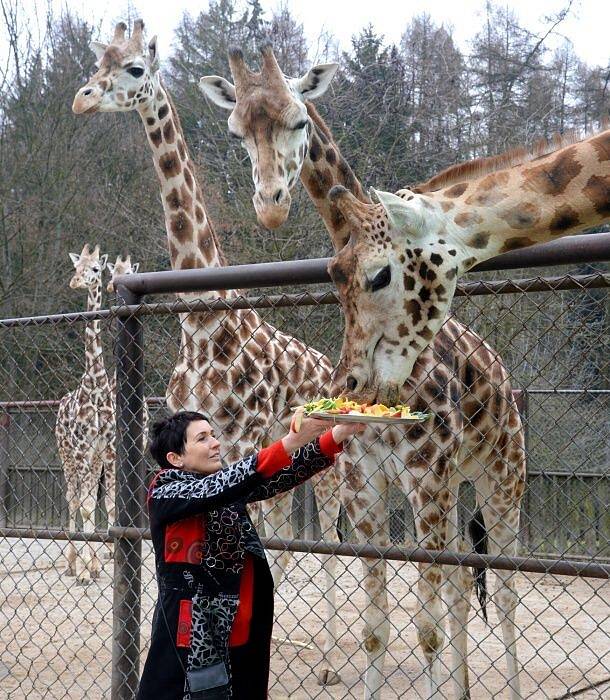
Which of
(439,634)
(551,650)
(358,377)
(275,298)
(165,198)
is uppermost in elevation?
(165,198)

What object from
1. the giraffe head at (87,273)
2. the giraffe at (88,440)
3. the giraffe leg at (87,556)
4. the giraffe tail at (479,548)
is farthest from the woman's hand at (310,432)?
the giraffe head at (87,273)

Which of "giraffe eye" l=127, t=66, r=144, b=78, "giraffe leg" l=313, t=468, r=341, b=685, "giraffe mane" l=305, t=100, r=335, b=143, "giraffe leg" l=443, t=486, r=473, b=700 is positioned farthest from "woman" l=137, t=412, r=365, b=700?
"giraffe eye" l=127, t=66, r=144, b=78

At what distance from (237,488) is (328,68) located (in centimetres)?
354

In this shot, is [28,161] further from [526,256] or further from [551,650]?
[526,256]

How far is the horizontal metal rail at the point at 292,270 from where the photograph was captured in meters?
2.77

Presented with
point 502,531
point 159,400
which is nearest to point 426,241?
point 502,531

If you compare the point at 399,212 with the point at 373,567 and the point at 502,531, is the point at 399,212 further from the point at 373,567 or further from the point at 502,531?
the point at 502,531

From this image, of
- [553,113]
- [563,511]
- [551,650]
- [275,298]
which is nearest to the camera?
[275,298]

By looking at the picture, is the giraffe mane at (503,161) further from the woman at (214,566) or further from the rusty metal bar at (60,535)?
the rusty metal bar at (60,535)

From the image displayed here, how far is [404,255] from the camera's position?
3.01 m

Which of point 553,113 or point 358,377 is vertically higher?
point 553,113

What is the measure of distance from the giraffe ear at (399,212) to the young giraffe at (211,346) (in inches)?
58.1

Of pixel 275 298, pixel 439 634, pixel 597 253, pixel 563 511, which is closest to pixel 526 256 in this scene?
pixel 597 253

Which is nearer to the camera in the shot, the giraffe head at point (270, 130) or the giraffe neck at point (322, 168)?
the giraffe head at point (270, 130)
